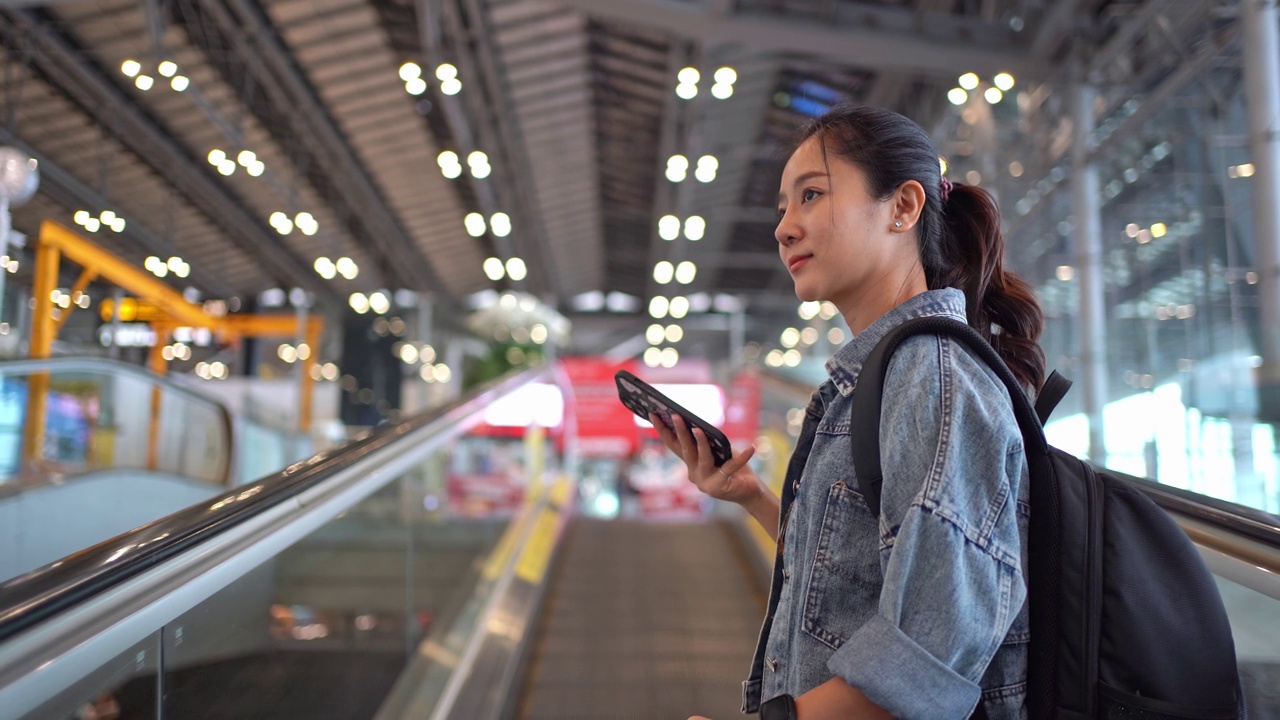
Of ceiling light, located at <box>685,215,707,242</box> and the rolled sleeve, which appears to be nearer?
the rolled sleeve

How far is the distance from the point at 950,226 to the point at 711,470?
490 millimetres

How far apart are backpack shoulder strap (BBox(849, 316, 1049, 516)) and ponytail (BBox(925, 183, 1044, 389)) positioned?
0.25 m

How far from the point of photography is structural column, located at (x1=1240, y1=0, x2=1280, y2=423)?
19.2 feet

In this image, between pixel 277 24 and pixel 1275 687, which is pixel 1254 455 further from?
pixel 277 24

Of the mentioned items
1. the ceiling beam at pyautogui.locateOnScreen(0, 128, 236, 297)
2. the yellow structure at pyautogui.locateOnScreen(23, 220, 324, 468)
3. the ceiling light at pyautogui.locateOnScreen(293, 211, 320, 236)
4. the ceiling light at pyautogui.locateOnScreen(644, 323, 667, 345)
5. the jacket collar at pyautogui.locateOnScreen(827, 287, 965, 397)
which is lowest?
the jacket collar at pyautogui.locateOnScreen(827, 287, 965, 397)

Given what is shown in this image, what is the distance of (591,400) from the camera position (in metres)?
13.7

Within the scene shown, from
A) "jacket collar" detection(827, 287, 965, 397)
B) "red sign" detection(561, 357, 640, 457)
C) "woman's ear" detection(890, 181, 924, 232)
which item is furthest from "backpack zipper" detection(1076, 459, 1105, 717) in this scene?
"red sign" detection(561, 357, 640, 457)

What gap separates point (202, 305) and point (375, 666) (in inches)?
307

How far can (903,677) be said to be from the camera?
32.9 inches

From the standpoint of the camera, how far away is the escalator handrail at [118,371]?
4531 millimetres

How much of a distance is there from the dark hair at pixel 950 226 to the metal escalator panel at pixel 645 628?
2.51 metres

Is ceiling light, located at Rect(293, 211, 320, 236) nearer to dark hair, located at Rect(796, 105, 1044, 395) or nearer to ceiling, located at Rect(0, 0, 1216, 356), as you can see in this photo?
ceiling, located at Rect(0, 0, 1216, 356)

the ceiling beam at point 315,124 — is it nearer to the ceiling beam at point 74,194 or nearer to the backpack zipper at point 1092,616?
the ceiling beam at point 74,194

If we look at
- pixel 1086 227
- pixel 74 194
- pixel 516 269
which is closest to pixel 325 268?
pixel 516 269
